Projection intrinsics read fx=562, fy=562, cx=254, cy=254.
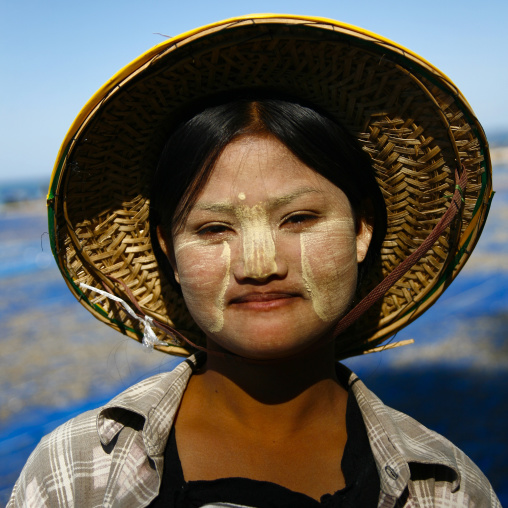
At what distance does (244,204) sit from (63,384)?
222 centimetres

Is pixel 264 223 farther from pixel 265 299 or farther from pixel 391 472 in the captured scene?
pixel 391 472

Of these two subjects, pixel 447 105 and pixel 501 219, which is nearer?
pixel 447 105

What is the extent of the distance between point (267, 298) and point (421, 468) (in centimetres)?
58

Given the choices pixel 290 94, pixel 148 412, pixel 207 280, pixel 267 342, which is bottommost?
pixel 148 412

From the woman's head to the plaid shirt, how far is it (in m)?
0.29

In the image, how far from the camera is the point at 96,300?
1677 millimetres

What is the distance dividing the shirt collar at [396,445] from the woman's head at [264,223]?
289mm

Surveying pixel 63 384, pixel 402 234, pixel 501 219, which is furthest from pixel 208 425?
pixel 501 219

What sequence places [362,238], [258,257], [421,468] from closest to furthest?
1. [258,257]
2. [421,468]
3. [362,238]

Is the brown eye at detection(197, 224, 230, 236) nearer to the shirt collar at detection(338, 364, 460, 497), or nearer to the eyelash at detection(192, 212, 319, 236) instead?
the eyelash at detection(192, 212, 319, 236)

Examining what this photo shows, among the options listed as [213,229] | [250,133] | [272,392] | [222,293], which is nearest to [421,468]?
[272,392]

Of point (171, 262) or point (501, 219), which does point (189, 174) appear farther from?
point (501, 219)

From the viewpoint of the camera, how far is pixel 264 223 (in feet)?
4.30

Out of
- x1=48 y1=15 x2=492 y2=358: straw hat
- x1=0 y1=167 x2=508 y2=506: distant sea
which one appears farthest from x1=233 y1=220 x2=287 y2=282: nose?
x1=0 y1=167 x2=508 y2=506: distant sea
